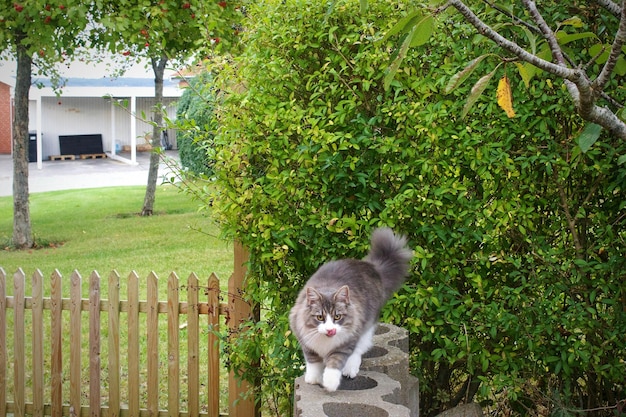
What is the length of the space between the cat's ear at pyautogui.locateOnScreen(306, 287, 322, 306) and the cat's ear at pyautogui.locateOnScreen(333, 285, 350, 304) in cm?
6

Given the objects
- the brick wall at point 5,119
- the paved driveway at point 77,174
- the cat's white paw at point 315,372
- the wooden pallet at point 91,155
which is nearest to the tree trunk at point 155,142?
the paved driveway at point 77,174

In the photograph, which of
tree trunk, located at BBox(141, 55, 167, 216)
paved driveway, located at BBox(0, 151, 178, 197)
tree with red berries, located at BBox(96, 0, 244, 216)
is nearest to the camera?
tree with red berries, located at BBox(96, 0, 244, 216)

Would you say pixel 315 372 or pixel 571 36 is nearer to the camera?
pixel 571 36

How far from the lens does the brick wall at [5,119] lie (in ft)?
52.8

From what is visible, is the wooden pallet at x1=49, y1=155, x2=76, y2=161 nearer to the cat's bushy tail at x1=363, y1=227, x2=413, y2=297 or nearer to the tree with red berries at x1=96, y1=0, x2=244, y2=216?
the tree with red berries at x1=96, y1=0, x2=244, y2=216

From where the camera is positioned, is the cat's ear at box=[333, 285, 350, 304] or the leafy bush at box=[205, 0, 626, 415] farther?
the leafy bush at box=[205, 0, 626, 415]

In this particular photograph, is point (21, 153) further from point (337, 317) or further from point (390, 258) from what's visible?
point (337, 317)

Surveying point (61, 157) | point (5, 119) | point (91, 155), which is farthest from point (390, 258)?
point (5, 119)

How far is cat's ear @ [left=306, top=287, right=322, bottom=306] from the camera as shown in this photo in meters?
2.61

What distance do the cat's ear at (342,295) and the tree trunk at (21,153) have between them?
6599mm

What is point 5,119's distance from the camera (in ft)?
54.2

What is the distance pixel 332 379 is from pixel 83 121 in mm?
15417

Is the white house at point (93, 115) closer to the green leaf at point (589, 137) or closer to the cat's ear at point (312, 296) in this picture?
the cat's ear at point (312, 296)

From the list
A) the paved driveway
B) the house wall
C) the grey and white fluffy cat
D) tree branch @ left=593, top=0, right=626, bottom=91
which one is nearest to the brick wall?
the house wall
